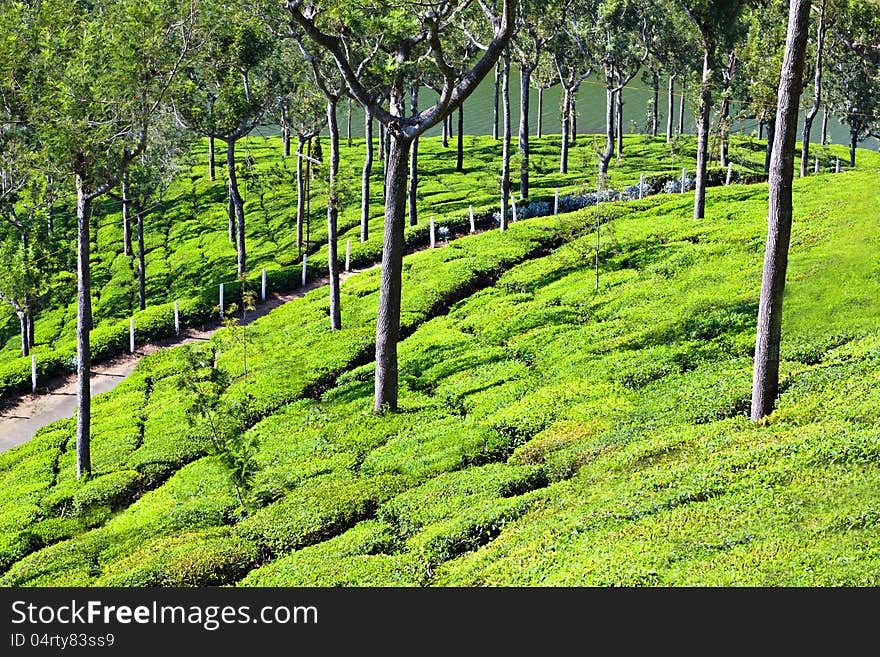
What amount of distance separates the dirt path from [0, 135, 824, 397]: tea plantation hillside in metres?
0.80

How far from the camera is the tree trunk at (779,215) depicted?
19.2 m

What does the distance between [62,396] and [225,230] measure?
30755 millimetres

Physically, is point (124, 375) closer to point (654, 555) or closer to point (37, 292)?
point (37, 292)

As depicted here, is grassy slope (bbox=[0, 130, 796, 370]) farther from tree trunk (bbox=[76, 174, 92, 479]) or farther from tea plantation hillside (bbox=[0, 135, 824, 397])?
tree trunk (bbox=[76, 174, 92, 479])

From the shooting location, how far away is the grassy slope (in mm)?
57919

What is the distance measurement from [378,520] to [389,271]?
28.1 feet

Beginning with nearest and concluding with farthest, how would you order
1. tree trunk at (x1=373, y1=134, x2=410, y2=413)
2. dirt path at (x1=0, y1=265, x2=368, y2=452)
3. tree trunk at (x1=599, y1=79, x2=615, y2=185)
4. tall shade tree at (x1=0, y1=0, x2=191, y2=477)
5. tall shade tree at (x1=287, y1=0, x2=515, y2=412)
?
tall shade tree at (x1=287, y1=0, x2=515, y2=412)
tree trunk at (x1=373, y1=134, x2=410, y2=413)
tall shade tree at (x1=0, y1=0, x2=191, y2=477)
dirt path at (x1=0, y1=265, x2=368, y2=452)
tree trunk at (x1=599, y1=79, x2=615, y2=185)

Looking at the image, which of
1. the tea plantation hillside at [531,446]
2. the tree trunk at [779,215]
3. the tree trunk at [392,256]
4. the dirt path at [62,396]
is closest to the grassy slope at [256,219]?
the dirt path at [62,396]

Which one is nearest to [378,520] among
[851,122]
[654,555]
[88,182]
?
[654,555]

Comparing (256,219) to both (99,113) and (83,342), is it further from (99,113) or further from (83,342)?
(83,342)

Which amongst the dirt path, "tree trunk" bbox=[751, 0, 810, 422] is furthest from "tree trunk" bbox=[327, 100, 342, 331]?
"tree trunk" bbox=[751, 0, 810, 422]

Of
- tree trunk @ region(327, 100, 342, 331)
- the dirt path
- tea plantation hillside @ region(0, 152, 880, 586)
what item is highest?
tree trunk @ region(327, 100, 342, 331)

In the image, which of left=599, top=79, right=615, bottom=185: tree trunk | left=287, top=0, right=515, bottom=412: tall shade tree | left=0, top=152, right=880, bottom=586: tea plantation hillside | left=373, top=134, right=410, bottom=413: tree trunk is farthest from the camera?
left=599, top=79, right=615, bottom=185: tree trunk

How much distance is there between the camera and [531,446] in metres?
22.8
